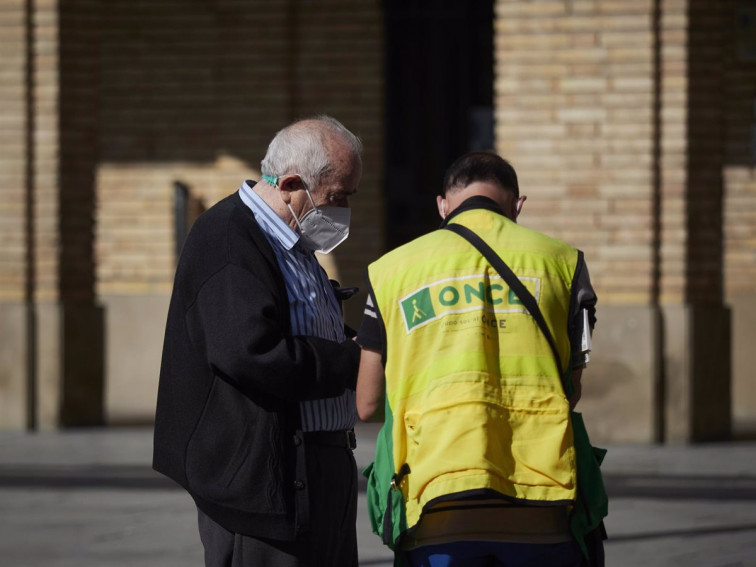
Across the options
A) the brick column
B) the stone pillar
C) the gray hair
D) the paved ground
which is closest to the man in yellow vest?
the gray hair

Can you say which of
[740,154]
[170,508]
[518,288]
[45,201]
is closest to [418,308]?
[518,288]

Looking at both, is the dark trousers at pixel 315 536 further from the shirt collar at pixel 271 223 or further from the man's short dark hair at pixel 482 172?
the man's short dark hair at pixel 482 172

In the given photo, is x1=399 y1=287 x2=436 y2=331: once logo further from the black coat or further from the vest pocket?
the black coat

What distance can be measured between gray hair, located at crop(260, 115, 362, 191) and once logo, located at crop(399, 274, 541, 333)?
0.46 m

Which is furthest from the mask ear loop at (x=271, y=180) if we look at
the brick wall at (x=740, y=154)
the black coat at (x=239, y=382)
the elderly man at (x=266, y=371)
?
the brick wall at (x=740, y=154)

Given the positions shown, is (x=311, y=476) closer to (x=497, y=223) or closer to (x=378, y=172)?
(x=497, y=223)

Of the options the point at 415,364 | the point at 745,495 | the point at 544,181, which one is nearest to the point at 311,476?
the point at 415,364

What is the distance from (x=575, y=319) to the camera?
3.13 metres

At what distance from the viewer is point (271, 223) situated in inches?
131

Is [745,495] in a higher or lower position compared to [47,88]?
lower

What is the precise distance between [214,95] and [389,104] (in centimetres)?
160

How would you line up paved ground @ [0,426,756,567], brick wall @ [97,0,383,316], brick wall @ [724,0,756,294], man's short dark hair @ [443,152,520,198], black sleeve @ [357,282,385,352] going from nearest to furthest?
black sleeve @ [357,282,385,352]
man's short dark hair @ [443,152,520,198]
paved ground @ [0,426,756,567]
brick wall @ [724,0,756,294]
brick wall @ [97,0,383,316]

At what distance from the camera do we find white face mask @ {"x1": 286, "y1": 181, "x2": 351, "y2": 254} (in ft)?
10.9

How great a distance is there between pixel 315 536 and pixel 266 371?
41 centimetres
